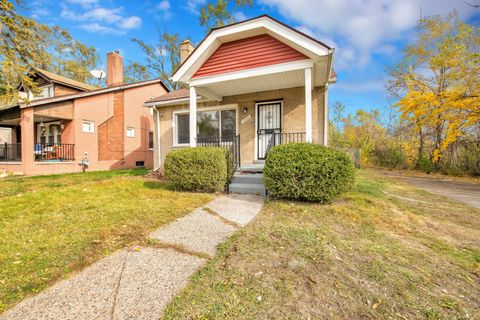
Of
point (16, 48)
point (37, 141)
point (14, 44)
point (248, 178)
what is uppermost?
point (14, 44)

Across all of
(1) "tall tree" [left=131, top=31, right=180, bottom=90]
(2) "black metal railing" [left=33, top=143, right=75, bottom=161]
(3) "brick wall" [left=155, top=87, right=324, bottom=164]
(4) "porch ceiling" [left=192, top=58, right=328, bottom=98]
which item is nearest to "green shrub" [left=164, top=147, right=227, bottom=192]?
(3) "brick wall" [left=155, top=87, right=324, bottom=164]

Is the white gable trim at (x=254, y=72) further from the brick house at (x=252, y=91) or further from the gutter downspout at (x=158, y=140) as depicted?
the gutter downspout at (x=158, y=140)

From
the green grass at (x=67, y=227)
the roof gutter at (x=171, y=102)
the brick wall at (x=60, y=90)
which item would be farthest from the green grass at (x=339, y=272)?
the brick wall at (x=60, y=90)

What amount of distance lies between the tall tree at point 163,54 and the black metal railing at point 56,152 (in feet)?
44.8

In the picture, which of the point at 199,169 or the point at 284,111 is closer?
the point at 199,169

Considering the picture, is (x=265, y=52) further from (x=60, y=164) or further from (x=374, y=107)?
(x=374, y=107)

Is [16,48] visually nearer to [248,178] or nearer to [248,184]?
[248,178]

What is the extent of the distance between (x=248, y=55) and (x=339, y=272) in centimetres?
614

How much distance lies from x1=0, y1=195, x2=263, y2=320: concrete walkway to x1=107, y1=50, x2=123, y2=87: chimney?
660 inches

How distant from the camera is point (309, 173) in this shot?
15.5ft

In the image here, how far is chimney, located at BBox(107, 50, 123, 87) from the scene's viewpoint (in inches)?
629

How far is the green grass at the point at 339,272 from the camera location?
71.6 inches

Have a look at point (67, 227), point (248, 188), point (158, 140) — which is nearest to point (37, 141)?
point (158, 140)

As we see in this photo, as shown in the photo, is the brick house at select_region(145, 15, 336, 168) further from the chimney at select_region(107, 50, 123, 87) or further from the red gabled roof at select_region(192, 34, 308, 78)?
the chimney at select_region(107, 50, 123, 87)
